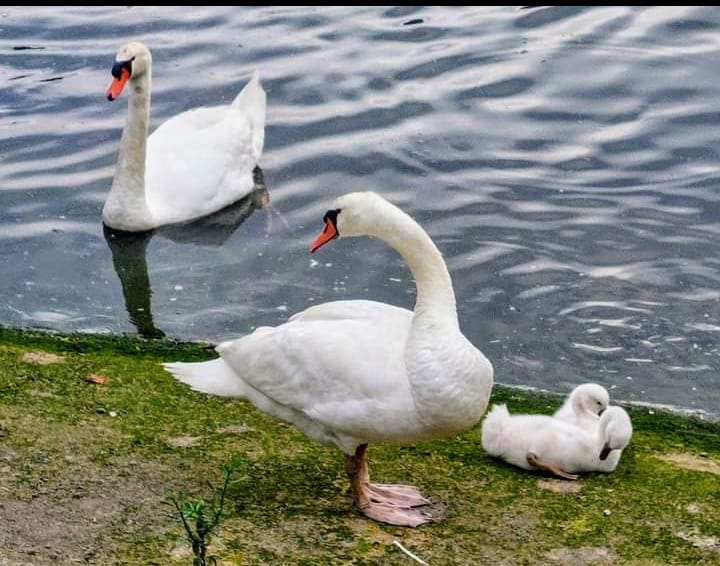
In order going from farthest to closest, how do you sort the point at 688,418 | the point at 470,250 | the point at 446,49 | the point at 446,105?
Result: the point at 446,49 → the point at 446,105 → the point at 470,250 → the point at 688,418

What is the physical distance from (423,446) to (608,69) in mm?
7265

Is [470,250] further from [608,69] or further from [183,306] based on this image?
[608,69]

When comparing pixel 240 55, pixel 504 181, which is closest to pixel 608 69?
pixel 504 181

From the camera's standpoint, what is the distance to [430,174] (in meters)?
10.5

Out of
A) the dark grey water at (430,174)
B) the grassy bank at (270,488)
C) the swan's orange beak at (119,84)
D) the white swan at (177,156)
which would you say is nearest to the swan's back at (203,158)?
the white swan at (177,156)

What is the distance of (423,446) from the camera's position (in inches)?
230

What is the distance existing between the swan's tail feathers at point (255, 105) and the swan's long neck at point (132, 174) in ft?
4.14

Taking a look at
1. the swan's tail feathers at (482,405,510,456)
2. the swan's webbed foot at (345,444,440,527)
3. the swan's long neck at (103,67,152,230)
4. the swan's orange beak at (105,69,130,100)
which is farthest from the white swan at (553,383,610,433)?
the swan's orange beak at (105,69,130,100)

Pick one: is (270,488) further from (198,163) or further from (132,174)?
(198,163)

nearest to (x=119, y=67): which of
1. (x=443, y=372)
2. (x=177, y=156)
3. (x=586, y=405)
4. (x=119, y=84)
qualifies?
(x=119, y=84)

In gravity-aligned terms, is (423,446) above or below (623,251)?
above

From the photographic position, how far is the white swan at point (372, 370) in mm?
4812

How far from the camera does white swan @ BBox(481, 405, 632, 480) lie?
5.58m

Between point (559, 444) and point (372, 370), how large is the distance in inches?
46.9
